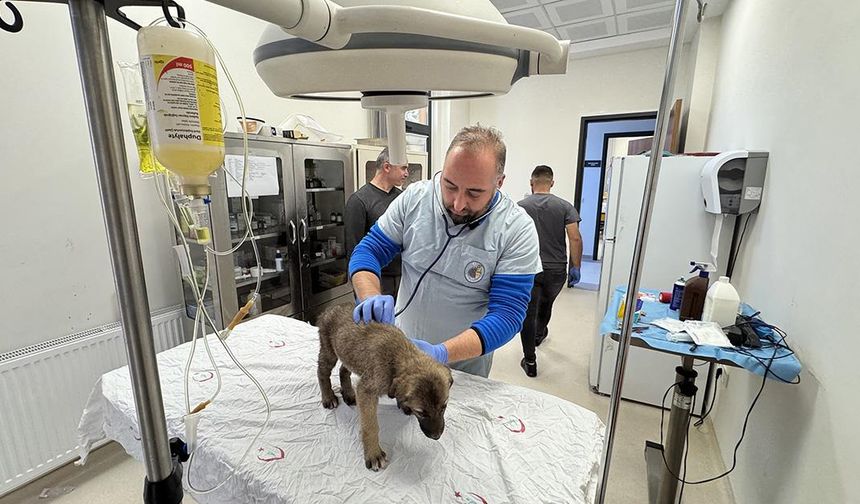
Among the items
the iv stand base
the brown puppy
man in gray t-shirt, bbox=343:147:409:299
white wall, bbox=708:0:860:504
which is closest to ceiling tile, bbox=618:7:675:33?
white wall, bbox=708:0:860:504

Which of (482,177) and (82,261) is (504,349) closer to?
Result: (482,177)

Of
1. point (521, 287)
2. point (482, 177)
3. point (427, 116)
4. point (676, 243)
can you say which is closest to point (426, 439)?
point (521, 287)

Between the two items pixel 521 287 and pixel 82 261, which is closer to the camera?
pixel 521 287

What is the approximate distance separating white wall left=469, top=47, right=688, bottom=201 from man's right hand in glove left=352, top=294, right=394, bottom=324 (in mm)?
4715

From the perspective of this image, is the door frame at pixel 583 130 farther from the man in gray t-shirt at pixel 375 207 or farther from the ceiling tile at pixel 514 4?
the man in gray t-shirt at pixel 375 207

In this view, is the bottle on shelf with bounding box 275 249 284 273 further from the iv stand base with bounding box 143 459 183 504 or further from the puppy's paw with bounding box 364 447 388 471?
the iv stand base with bounding box 143 459 183 504

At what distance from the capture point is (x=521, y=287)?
1.31m

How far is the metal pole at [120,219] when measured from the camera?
377mm

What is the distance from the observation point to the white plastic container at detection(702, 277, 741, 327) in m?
1.66

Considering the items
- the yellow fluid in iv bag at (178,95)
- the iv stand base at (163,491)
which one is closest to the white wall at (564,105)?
the yellow fluid in iv bag at (178,95)

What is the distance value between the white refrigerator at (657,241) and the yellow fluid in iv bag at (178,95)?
2.46m

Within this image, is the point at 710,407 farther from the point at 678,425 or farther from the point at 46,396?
the point at 46,396

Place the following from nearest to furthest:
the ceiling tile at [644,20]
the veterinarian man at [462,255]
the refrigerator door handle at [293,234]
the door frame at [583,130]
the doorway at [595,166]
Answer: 1. the veterinarian man at [462,255]
2. the refrigerator door handle at [293,234]
3. the ceiling tile at [644,20]
4. the door frame at [583,130]
5. the doorway at [595,166]

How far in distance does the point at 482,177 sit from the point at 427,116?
3984 millimetres
